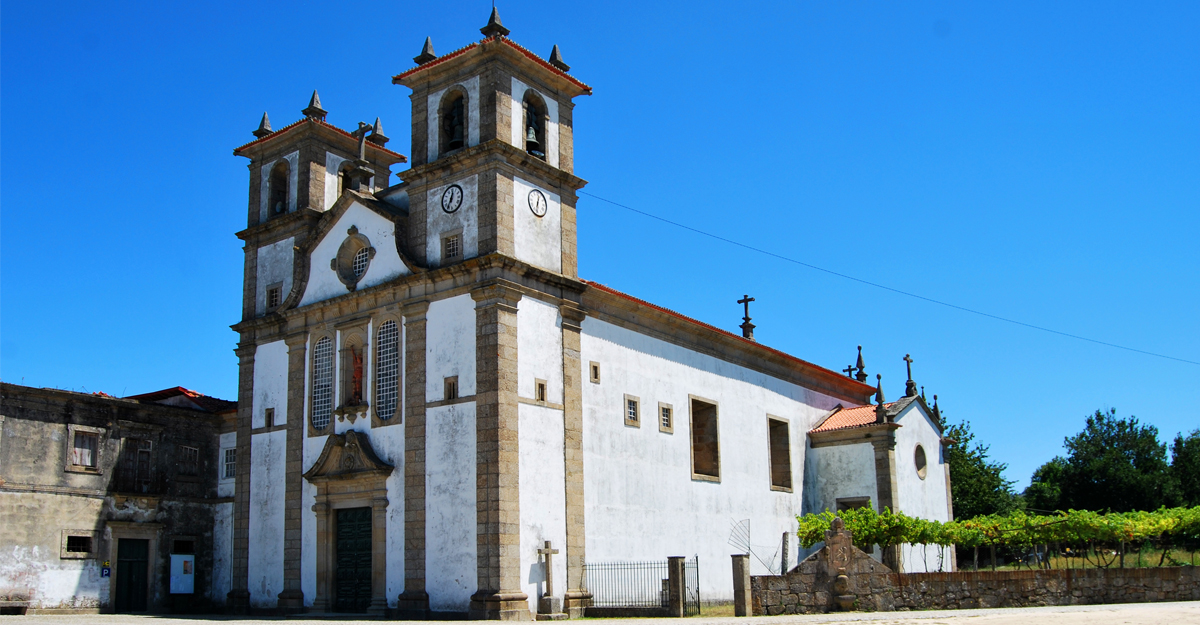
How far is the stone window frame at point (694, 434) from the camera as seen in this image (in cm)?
2864

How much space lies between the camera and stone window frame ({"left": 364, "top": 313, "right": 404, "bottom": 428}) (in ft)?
81.7

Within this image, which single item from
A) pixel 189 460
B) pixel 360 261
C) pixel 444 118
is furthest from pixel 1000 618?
pixel 189 460

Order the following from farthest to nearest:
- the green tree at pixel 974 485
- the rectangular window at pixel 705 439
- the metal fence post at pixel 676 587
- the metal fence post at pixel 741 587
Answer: the green tree at pixel 974 485 < the rectangular window at pixel 705 439 < the metal fence post at pixel 676 587 < the metal fence post at pixel 741 587

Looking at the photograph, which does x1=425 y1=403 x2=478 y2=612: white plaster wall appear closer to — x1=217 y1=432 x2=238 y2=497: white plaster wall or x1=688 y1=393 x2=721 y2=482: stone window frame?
x1=688 y1=393 x2=721 y2=482: stone window frame

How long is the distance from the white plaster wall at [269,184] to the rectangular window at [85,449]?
7685mm

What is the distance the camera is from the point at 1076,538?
25.2m

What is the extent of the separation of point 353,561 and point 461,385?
539 cm

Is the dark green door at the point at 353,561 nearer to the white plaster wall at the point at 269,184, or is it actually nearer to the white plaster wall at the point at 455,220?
the white plaster wall at the point at 455,220

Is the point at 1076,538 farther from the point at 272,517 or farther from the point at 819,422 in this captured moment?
the point at 272,517

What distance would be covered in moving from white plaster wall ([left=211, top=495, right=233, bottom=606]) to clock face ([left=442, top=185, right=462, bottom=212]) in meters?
11.3

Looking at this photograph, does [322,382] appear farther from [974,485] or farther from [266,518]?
[974,485]

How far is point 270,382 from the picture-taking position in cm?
2859

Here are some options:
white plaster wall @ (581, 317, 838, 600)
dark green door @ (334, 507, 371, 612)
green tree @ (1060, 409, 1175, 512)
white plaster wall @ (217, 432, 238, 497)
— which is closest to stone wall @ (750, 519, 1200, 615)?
white plaster wall @ (581, 317, 838, 600)

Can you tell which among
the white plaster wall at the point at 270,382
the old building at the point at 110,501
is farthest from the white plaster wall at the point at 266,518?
the old building at the point at 110,501
